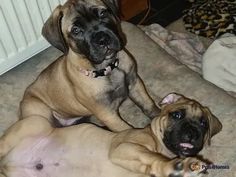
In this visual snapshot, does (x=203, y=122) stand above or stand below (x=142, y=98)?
above

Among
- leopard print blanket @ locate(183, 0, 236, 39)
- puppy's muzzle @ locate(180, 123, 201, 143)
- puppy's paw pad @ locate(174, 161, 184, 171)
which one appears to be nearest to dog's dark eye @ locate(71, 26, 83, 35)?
puppy's muzzle @ locate(180, 123, 201, 143)

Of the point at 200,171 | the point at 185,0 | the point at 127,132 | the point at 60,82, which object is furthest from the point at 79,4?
the point at 185,0

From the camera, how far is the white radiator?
2.81 metres

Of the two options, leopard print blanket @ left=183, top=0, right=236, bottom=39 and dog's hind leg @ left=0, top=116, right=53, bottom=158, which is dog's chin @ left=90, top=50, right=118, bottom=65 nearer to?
dog's hind leg @ left=0, top=116, right=53, bottom=158

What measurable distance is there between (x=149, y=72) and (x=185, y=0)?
1424mm

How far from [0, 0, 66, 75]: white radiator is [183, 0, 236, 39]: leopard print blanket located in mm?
1177

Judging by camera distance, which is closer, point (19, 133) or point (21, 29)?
point (19, 133)

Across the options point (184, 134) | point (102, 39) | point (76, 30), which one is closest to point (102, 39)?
point (102, 39)

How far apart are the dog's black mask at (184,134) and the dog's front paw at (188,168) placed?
1.18 ft

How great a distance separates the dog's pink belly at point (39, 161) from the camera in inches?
92.4

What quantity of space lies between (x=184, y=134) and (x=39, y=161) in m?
0.70

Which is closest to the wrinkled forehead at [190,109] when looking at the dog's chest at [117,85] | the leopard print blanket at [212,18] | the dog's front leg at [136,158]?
the dog's front leg at [136,158]

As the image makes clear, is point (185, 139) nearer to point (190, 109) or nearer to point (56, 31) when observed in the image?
point (190, 109)

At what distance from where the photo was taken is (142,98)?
2.70m
